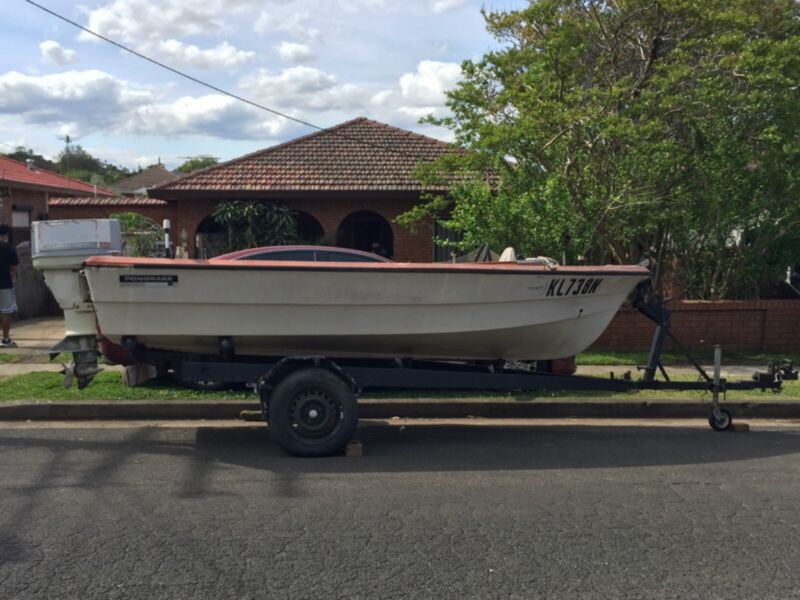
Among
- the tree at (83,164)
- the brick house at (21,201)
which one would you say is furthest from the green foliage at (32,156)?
the brick house at (21,201)

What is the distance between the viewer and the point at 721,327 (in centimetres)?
1149

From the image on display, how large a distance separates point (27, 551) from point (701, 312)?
9.93m

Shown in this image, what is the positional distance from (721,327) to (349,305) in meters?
7.60

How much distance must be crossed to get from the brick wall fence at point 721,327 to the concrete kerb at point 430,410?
3356mm

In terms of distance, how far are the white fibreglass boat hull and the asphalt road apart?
94 cm

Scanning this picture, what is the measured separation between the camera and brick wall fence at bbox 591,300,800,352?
11234mm

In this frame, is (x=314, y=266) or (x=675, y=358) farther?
(x=675, y=358)

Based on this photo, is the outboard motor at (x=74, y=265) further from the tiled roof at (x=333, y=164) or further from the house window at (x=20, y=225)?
the house window at (x=20, y=225)

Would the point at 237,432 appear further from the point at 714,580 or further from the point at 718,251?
the point at 718,251

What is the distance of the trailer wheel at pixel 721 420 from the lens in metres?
7.11

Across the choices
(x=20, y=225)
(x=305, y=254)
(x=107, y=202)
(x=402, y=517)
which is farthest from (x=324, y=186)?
(x=402, y=517)

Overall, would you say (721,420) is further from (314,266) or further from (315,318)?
(314,266)

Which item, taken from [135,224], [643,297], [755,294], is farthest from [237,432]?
[135,224]

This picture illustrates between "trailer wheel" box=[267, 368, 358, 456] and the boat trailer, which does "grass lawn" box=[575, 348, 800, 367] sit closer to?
the boat trailer
